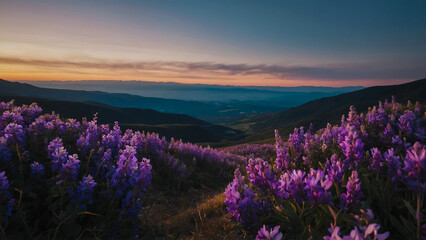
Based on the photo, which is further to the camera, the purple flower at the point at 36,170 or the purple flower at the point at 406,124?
the purple flower at the point at 406,124

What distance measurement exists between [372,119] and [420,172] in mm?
5128

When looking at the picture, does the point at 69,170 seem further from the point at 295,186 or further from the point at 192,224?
the point at 295,186

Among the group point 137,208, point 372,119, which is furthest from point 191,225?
point 372,119

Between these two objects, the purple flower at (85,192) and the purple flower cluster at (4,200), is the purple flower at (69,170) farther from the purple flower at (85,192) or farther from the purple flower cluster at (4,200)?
the purple flower cluster at (4,200)

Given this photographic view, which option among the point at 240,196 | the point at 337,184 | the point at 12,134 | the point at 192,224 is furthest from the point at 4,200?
the point at 337,184

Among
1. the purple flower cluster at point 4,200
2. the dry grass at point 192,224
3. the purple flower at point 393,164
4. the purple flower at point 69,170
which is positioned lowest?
the dry grass at point 192,224

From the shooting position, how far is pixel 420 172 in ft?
7.22

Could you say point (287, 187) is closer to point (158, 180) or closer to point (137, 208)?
point (137, 208)

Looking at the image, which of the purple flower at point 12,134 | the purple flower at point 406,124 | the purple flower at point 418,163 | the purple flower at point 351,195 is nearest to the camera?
the purple flower at point 418,163

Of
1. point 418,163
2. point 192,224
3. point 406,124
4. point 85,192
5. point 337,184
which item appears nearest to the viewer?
point 418,163

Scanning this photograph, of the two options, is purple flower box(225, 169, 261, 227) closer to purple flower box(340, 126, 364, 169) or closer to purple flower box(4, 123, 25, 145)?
purple flower box(340, 126, 364, 169)

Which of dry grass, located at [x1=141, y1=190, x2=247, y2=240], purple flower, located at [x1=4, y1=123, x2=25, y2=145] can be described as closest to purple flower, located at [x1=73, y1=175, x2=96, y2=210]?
dry grass, located at [x1=141, y1=190, x2=247, y2=240]

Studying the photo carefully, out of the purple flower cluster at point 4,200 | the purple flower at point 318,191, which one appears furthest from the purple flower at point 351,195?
the purple flower cluster at point 4,200

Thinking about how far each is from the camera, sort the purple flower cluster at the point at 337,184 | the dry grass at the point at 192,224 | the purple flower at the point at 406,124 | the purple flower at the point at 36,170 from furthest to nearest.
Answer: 1. the purple flower at the point at 406,124
2. the dry grass at the point at 192,224
3. the purple flower at the point at 36,170
4. the purple flower cluster at the point at 337,184
